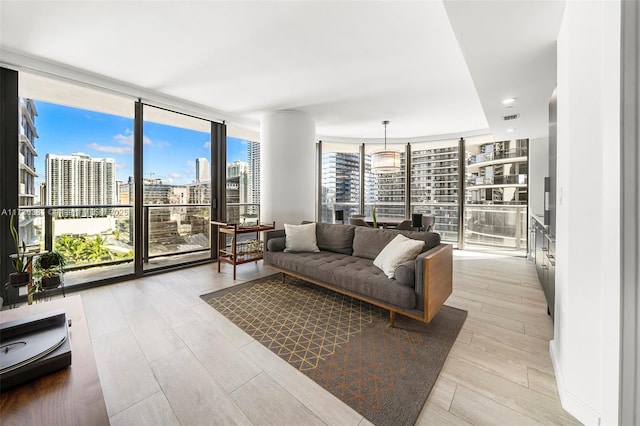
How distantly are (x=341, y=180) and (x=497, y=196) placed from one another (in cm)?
361

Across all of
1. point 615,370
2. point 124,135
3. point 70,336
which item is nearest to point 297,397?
point 70,336

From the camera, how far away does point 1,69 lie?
105 inches

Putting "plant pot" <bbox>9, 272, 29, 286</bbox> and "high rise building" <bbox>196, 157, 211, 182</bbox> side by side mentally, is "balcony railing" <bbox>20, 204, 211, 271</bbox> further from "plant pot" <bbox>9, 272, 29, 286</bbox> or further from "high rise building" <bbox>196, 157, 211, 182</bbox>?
"plant pot" <bbox>9, 272, 29, 286</bbox>

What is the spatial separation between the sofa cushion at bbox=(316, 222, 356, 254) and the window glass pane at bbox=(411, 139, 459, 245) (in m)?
3.68

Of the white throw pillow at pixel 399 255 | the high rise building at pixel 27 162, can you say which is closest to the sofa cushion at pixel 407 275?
the white throw pillow at pixel 399 255

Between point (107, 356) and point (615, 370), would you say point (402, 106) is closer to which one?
point (615, 370)

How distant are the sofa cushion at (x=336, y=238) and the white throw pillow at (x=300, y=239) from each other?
101 mm

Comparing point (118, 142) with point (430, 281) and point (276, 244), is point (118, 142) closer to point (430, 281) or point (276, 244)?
point (276, 244)

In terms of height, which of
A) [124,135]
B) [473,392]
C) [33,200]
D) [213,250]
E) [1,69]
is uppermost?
[1,69]

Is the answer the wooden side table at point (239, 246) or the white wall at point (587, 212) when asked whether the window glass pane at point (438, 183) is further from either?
the white wall at point (587, 212)

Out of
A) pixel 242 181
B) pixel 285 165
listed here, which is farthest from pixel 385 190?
pixel 242 181

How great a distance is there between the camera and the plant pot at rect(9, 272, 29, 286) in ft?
7.04

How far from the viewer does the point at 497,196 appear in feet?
18.6

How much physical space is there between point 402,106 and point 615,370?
13.3 feet
